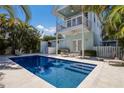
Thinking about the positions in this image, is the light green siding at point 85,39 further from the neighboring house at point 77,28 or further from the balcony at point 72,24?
the balcony at point 72,24

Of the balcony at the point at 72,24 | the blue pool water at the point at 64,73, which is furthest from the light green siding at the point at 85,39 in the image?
the blue pool water at the point at 64,73

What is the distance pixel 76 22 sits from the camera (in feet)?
61.0

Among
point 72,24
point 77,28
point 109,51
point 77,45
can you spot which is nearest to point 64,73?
point 109,51

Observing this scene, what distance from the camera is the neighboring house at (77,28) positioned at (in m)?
18.7

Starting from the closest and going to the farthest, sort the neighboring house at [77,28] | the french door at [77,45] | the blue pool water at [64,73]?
the blue pool water at [64,73]
the neighboring house at [77,28]
the french door at [77,45]

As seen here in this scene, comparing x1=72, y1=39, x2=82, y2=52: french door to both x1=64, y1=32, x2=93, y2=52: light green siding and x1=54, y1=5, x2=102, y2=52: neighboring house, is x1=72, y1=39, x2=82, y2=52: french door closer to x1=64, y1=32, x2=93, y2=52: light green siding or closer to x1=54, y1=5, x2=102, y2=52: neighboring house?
x1=54, y1=5, x2=102, y2=52: neighboring house

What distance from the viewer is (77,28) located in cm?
1831

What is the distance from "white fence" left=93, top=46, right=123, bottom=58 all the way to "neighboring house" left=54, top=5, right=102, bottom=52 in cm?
178

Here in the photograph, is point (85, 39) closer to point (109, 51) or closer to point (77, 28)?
point (77, 28)

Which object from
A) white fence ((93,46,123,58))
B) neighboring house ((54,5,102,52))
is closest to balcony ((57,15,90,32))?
neighboring house ((54,5,102,52))

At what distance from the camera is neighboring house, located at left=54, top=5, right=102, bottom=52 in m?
18.7

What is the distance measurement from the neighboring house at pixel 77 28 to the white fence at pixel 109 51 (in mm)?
1776
